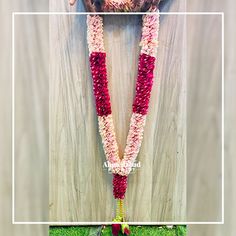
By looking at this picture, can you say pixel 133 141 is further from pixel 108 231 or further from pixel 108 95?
pixel 108 231

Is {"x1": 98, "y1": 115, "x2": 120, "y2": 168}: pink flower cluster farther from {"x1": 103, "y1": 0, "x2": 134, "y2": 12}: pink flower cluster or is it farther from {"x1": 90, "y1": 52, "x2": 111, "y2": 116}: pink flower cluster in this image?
{"x1": 103, "y1": 0, "x2": 134, "y2": 12}: pink flower cluster

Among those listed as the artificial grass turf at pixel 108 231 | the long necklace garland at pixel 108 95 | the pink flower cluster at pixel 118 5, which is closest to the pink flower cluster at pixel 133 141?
the long necklace garland at pixel 108 95

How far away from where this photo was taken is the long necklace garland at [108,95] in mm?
1064

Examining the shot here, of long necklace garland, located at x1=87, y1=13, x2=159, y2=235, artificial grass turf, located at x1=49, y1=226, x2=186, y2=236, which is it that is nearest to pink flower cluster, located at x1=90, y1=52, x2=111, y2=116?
long necklace garland, located at x1=87, y1=13, x2=159, y2=235

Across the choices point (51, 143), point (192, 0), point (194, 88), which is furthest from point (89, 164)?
point (192, 0)

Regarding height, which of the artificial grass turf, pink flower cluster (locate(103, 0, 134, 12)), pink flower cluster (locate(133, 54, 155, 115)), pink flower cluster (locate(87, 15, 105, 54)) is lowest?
the artificial grass turf

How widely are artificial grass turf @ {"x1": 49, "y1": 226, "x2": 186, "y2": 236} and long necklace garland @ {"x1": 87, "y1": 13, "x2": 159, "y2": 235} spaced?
4 cm

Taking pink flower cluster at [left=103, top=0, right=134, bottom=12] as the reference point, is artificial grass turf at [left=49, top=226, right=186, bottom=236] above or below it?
below

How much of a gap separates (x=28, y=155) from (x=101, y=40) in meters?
0.34

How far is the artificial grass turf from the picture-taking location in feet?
3.66

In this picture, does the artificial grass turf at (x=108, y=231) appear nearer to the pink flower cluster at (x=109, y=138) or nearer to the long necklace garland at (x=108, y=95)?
the long necklace garland at (x=108, y=95)

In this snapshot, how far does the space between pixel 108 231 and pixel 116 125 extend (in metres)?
0.27

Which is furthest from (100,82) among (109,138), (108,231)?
(108,231)

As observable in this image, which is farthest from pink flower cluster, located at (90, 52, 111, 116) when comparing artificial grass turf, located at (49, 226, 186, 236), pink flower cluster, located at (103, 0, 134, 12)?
artificial grass turf, located at (49, 226, 186, 236)
